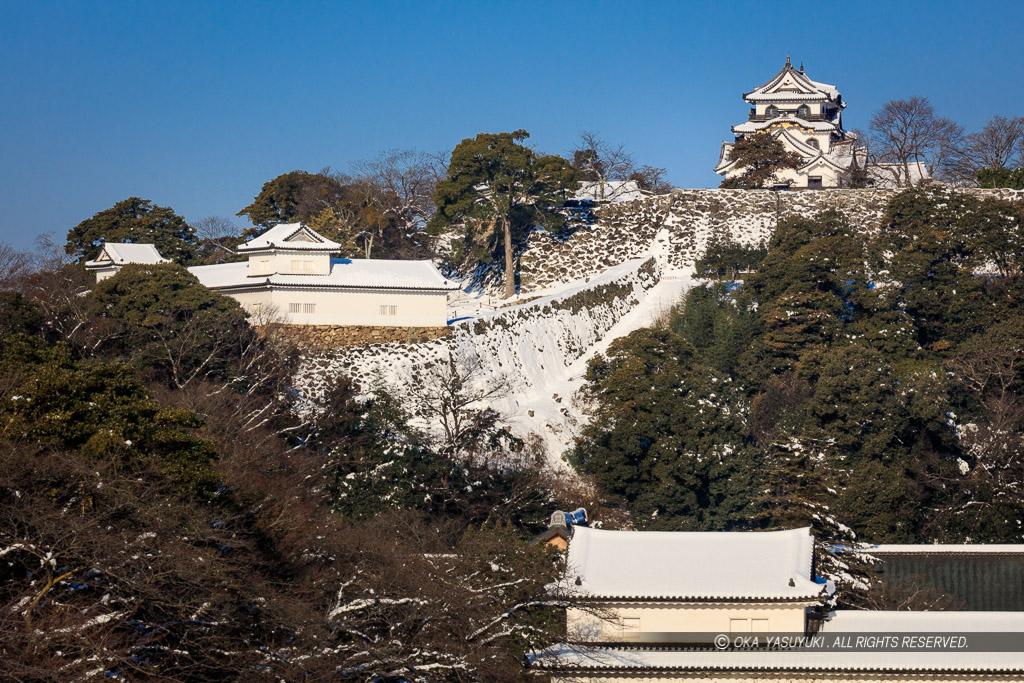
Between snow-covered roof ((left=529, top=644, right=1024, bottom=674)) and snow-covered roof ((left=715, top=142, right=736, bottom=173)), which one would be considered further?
snow-covered roof ((left=715, top=142, right=736, bottom=173))

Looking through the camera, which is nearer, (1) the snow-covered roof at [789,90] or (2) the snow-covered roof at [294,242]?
(2) the snow-covered roof at [294,242]

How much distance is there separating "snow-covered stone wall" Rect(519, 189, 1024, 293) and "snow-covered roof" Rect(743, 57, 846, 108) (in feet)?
43.7

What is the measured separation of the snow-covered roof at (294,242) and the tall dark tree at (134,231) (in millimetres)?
8203

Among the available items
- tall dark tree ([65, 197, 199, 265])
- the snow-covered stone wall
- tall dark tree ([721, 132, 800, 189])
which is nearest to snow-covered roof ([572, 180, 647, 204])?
the snow-covered stone wall

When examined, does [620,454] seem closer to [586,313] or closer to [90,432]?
[586,313]

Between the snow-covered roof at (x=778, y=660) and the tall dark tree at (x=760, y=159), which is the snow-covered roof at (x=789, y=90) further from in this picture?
the snow-covered roof at (x=778, y=660)

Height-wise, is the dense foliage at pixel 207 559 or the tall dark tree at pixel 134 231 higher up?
the tall dark tree at pixel 134 231

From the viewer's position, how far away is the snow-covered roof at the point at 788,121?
66625 mm

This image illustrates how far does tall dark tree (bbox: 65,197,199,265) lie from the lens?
45875 mm

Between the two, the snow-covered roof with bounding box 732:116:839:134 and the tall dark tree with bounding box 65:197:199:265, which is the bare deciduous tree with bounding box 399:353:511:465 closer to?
the tall dark tree with bounding box 65:197:199:265

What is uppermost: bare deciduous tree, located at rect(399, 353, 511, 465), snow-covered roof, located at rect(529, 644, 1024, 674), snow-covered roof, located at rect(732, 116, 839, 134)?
snow-covered roof, located at rect(732, 116, 839, 134)

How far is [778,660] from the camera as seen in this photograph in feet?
62.8

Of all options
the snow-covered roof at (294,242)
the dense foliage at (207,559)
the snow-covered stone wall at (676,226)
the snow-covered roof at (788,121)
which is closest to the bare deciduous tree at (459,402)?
the dense foliage at (207,559)

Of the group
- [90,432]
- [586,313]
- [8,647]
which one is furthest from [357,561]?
[586,313]
